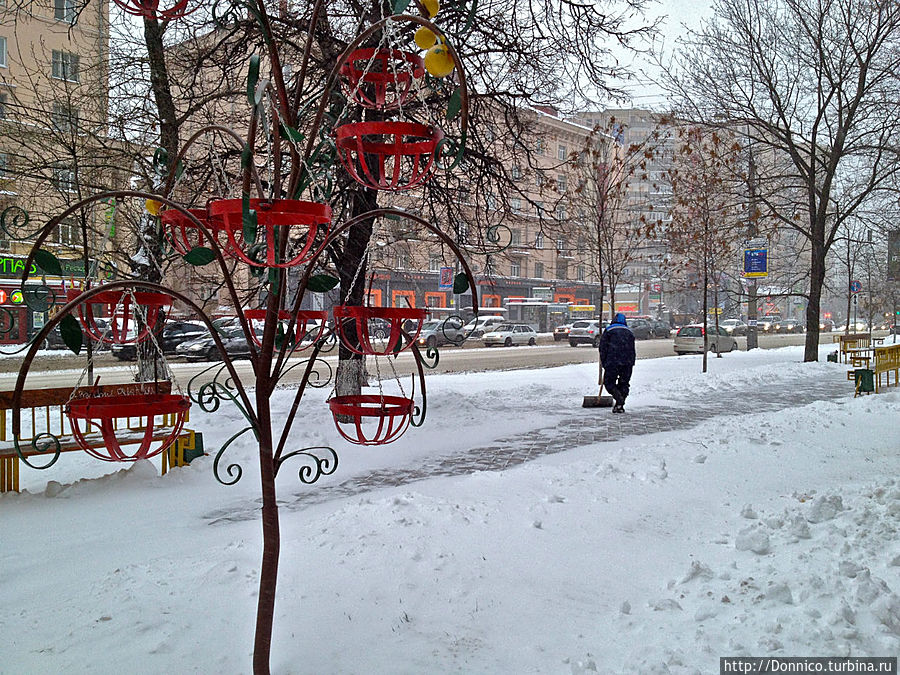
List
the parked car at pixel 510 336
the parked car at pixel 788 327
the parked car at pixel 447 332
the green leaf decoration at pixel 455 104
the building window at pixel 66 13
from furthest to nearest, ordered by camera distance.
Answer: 1. the parked car at pixel 788 327
2. the parked car at pixel 510 336
3. the building window at pixel 66 13
4. the parked car at pixel 447 332
5. the green leaf decoration at pixel 455 104

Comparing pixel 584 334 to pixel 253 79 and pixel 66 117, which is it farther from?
pixel 253 79

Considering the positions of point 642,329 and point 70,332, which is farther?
point 642,329

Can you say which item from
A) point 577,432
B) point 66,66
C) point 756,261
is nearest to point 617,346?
point 577,432

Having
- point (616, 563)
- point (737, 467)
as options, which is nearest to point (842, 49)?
point (737, 467)

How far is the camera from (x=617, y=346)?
36.2 ft

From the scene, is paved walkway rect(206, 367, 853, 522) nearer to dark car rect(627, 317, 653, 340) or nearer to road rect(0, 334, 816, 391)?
road rect(0, 334, 816, 391)

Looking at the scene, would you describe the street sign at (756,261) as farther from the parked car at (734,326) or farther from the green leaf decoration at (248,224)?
the parked car at (734,326)

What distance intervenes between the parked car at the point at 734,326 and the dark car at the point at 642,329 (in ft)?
27.0

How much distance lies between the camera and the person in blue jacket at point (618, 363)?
433 inches

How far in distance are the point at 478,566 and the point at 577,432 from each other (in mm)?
5431

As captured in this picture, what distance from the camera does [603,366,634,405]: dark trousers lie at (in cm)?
1100

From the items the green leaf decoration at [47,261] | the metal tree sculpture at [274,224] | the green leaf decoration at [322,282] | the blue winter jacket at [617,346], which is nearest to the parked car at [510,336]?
the blue winter jacket at [617,346]

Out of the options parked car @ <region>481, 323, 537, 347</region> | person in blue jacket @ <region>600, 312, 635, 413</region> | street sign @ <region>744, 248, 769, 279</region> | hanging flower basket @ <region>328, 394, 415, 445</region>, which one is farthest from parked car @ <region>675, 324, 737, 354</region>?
hanging flower basket @ <region>328, 394, 415, 445</region>

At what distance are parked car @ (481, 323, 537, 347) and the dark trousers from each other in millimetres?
24603
